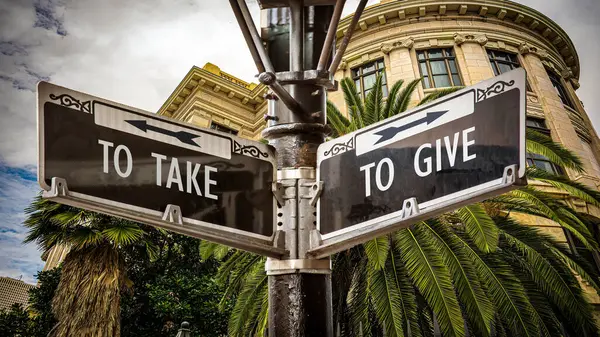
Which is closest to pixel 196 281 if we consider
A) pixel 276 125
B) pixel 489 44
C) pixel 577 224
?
pixel 577 224

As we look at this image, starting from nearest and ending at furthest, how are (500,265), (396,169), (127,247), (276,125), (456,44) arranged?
(396,169), (276,125), (500,265), (127,247), (456,44)

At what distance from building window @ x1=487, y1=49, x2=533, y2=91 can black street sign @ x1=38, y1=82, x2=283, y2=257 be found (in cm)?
2188

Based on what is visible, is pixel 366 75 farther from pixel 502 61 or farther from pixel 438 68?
pixel 502 61

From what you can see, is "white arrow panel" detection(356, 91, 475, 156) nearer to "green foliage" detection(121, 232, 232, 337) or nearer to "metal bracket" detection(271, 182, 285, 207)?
"metal bracket" detection(271, 182, 285, 207)

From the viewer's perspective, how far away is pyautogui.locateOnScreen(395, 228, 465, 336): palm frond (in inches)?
340

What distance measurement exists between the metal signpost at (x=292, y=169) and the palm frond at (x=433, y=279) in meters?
7.12

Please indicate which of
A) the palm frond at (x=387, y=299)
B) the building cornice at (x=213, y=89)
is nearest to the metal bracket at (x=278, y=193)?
the palm frond at (x=387, y=299)

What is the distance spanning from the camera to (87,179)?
184cm

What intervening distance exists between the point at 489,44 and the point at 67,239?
60.4 ft

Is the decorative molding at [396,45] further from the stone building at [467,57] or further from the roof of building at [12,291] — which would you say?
the roof of building at [12,291]

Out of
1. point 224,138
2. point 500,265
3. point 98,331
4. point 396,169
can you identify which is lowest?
point 98,331

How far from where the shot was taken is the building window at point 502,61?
22.3 meters

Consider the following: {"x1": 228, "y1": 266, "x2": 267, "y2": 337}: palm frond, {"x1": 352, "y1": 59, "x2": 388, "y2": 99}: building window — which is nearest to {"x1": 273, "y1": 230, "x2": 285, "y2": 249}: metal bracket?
{"x1": 228, "y1": 266, "x2": 267, "y2": 337}: palm frond

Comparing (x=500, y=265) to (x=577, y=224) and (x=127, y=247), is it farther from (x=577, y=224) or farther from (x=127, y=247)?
(x=127, y=247)
